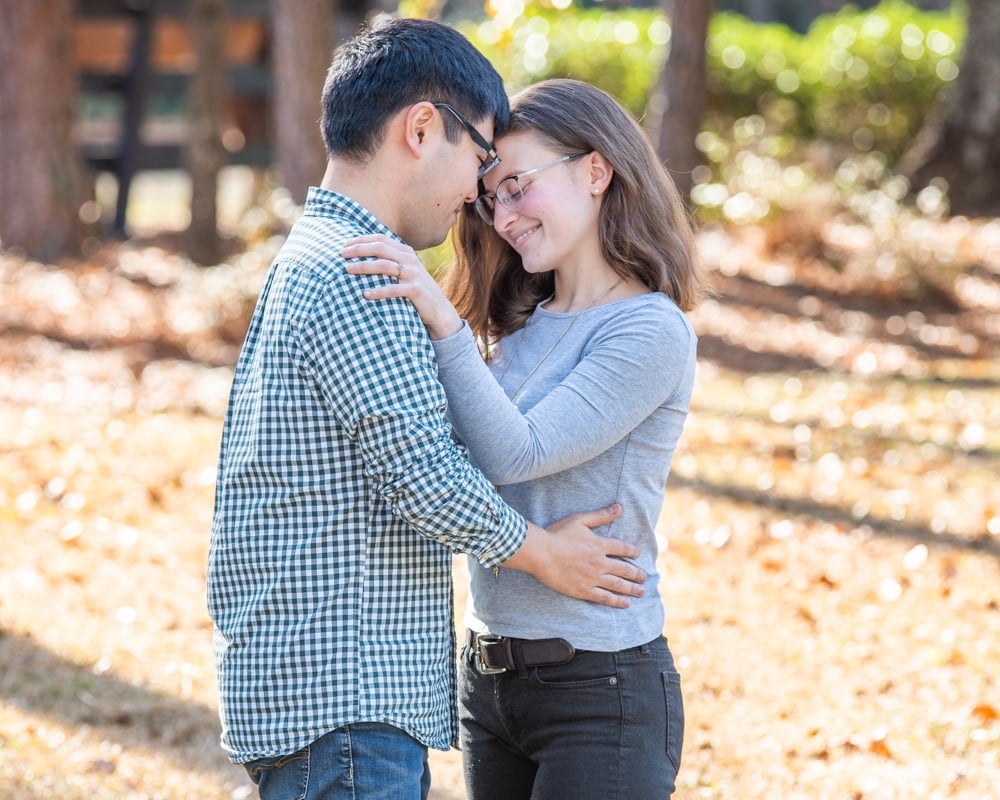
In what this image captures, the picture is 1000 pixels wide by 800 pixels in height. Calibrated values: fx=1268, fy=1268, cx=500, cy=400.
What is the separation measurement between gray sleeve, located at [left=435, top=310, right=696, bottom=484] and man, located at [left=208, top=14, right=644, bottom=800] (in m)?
0.08

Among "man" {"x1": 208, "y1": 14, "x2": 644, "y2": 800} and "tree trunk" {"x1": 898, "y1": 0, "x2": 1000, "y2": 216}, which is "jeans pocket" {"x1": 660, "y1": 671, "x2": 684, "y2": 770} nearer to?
"man" {"x1": 208, "y1": 14, "x2": 644, "y2": 800}

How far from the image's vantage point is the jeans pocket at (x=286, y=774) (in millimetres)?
1970

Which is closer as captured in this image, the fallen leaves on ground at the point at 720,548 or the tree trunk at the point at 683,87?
the fallen leaves on ground at the point at 720,548

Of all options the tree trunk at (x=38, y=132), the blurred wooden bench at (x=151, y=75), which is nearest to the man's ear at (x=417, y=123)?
the tree trunk at (x=38, y=132)

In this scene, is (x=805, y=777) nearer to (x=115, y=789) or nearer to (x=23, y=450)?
(x=115, y=789)

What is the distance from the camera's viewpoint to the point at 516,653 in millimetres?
2219

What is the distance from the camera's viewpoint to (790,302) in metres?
11.0

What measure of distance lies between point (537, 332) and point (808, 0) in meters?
38.4

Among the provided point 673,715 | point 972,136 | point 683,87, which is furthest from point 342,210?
point 972,136

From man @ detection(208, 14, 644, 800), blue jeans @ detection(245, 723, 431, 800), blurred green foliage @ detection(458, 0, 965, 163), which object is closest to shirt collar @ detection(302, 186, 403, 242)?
man @ detection(208, 14, 644, 800)

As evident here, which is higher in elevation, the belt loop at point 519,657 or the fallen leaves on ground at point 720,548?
the belt loop at point 519,657

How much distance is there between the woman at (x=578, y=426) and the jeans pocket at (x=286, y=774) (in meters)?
0.42

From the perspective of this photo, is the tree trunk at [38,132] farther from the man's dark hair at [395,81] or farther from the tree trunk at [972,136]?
the man's dark hair at [395,81]

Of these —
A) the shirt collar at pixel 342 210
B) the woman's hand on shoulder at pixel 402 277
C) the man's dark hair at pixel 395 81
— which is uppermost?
the man's dark hair at pixel 395 81
